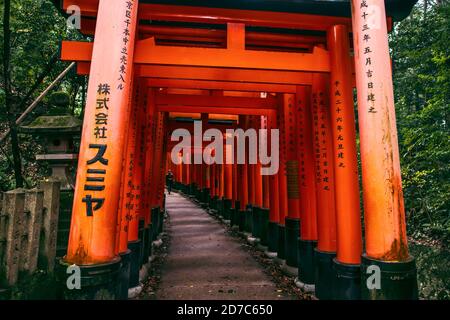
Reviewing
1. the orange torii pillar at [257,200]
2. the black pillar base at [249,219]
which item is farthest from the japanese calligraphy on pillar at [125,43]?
the black pillar base at [249,219]

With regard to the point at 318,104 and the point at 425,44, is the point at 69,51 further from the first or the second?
the point at 425,44

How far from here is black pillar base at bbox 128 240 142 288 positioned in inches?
234

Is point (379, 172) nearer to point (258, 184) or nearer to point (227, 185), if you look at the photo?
point (258, 184)

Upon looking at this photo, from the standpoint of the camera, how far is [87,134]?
360cm

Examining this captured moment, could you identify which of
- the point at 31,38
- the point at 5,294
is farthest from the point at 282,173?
the point at 31,38

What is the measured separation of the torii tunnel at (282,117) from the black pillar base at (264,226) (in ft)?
5.41

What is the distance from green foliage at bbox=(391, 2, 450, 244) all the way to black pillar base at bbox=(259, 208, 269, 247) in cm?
535

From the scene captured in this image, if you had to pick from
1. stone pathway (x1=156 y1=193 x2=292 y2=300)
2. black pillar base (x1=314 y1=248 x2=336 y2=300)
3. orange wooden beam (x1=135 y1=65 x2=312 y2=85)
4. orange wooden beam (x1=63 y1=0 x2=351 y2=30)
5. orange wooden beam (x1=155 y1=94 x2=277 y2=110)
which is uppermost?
orange wooden beam (x1=63 y1=0 x2=351 y2=30)

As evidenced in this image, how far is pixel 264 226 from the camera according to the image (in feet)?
34.7

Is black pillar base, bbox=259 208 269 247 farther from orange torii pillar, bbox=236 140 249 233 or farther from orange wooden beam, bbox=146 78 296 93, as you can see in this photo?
orange wooden beam, bbox=146 78 296 93

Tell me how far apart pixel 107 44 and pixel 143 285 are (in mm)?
→ 5139

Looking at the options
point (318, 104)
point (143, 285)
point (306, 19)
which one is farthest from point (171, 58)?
point (143, 285)

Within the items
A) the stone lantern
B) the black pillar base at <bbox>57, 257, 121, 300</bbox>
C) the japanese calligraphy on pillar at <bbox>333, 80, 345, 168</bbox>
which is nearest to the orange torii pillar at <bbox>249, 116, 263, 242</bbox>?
the japanese calligraphy on pillar at <bbox>333, 80, 345, 168</bbox>

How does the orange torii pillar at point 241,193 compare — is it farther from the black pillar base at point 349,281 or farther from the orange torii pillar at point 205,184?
the orange torii pillar at point 205,184
